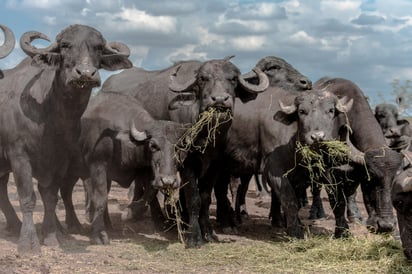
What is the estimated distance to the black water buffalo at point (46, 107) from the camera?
8609mm

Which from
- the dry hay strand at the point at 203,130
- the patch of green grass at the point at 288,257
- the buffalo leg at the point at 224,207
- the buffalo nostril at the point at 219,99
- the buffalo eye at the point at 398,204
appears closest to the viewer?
the buffalo eye at the point at 398,204

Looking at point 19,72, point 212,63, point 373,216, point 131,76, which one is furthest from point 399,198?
point 131,76

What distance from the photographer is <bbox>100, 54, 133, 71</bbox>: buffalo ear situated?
9.13 m

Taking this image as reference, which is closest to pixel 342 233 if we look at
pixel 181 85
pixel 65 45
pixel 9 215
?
pixel 181 85

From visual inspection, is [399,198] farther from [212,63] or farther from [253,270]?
[212,63]

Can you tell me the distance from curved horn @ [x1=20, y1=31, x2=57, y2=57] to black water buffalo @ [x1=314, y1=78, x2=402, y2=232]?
14.7ft

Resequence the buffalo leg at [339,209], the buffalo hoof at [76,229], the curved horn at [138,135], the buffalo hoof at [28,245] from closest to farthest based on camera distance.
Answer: the buffalo hoof at [28,245] < the curved horn at [138,135] < the buffalo leg at [339,209] < the buffalo hoof at [76,229]

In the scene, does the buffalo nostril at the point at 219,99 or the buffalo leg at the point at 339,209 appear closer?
the buffalo nostril at the point at 219,99

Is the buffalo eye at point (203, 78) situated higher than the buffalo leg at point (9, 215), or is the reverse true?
→ the buffalo eye at point (203, 78)

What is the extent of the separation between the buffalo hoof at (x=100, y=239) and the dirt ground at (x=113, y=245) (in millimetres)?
106

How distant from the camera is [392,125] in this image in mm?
12859

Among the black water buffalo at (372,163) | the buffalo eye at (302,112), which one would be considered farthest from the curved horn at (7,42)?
the black water buffalo at (372,163)

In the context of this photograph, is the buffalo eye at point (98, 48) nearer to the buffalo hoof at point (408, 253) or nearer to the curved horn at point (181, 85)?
the curved horn at point (181, 85)

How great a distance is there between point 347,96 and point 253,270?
383 cm
